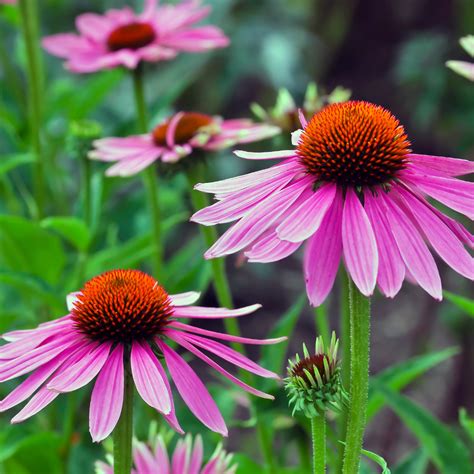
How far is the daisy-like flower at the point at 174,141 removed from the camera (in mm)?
958

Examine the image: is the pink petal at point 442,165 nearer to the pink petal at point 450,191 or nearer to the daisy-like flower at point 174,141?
the pink petal at point 450,191

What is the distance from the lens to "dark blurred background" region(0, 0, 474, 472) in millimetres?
1598

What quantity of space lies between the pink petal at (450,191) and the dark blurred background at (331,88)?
30.0 inches

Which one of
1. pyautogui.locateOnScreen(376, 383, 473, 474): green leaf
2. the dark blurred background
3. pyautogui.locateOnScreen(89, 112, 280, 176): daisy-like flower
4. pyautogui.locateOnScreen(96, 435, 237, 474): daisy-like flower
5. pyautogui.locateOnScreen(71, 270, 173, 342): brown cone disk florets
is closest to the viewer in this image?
pyautogui.locateOnScreen(71, 270, 173, 342): brown cone disk florets

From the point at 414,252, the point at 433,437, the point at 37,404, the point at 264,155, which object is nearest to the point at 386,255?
the point at 414,252

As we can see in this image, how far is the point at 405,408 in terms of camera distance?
855 mm

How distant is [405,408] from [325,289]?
341mm

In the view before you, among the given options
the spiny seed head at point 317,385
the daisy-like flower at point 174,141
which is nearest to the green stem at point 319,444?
the spiny seed head at point 317,385

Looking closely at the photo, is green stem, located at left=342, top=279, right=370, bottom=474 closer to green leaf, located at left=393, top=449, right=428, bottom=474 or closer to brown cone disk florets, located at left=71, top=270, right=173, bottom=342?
brown cone disk florets, located at left=71, top=270, right=173, bottom=342

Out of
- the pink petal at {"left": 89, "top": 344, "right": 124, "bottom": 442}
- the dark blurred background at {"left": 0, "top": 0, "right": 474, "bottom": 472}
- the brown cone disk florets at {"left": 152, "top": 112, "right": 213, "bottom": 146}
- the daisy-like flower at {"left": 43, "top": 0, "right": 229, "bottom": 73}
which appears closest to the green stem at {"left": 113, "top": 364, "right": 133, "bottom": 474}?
the pink petal at {"left": 89, "top": 344, "right": 124, "bottom": 442}

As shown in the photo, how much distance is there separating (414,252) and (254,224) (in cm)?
10

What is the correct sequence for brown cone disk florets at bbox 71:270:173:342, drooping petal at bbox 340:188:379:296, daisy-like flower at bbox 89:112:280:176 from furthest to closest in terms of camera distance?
daisy-like flower at bbox 89:112:280:176 < brown cone disk florets at bbox 71:270:173:342 < drooping petal at bbox 340:188:379:296

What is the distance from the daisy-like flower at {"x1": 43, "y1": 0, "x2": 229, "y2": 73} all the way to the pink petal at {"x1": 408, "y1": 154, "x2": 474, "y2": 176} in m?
0.55

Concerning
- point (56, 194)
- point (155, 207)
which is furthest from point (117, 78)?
point (155, 207)
